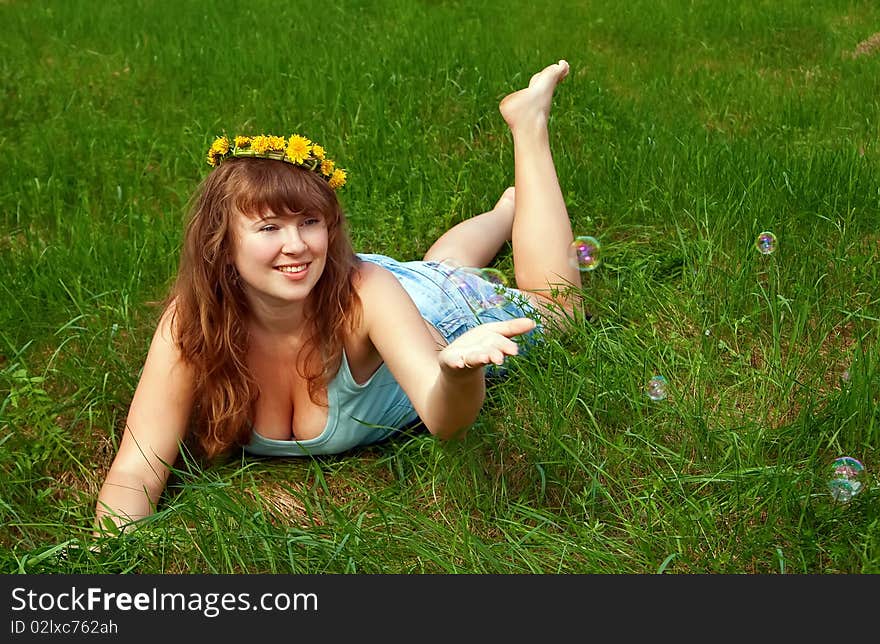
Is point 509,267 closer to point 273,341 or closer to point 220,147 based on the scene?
point 273,341

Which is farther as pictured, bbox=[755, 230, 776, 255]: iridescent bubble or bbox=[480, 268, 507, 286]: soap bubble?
bbox=[480, 268, 507, 286]: soap bubble

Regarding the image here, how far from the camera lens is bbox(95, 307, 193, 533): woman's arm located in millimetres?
2822

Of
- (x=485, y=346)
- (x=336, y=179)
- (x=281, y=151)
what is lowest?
(x=485, y=346)

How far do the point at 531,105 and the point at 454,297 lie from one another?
834 millimetres

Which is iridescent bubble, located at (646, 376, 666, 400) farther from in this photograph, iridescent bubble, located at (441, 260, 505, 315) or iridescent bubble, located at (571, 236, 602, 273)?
iridescent bubble, located at (571, 236, 602, 273)

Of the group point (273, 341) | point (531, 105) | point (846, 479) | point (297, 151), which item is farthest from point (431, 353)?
point (531, 105)

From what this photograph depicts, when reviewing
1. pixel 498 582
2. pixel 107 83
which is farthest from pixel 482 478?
pixel 107 83

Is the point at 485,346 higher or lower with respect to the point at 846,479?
higher

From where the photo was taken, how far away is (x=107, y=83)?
17.8ft

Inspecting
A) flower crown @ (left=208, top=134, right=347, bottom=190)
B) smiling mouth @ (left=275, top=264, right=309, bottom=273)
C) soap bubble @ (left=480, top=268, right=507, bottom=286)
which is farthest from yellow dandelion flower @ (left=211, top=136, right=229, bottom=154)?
soap bubble @ (left=480, top=268, right=507, bottom=286)

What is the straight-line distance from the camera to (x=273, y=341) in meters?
2.98

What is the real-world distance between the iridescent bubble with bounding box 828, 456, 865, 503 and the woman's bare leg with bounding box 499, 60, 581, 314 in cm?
113

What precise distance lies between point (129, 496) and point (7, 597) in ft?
1.51

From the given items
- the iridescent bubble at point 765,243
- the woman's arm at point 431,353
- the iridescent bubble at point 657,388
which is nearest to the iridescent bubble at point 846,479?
the iridescent bubble at point 657,388
